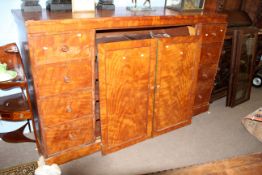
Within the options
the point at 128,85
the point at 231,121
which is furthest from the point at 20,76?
the point at 231,121

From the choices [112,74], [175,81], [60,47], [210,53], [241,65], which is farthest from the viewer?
[241,65]

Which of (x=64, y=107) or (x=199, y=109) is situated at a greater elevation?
(x=64, y=107)

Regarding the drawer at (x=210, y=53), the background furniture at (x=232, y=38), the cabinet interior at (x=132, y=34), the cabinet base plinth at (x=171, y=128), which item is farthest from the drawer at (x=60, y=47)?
the background furniture at (x=232, y=38)

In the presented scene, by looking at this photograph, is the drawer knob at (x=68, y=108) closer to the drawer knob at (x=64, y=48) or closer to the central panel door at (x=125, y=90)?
the central panel door at (x=125, y=90)

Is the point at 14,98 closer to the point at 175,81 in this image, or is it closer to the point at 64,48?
the point at 64,48

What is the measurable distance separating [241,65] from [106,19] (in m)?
1.83

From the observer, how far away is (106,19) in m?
1.41

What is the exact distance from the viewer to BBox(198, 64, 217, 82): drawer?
214 centimetres

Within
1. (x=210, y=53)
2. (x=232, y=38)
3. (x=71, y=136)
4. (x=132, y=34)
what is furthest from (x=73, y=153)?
(x=232, y=38)

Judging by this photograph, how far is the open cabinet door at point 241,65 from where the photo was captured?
240 cm

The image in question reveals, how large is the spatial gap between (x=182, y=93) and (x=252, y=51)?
1223 mm

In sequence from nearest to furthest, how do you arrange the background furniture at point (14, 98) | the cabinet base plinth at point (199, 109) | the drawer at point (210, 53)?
the background furniture at point (14, 98), the drawer at point (210, 53), the cabinet base plinth at point (199, 109)

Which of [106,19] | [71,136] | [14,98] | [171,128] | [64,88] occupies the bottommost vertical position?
[171,128]

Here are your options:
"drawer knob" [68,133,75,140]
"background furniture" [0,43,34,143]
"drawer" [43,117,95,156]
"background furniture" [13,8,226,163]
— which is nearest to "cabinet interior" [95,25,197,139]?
"background furniture" [13,8,226,163]
